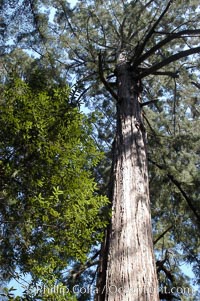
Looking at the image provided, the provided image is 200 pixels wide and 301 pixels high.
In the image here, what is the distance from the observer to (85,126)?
334cm

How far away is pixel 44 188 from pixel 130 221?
31.3 inches

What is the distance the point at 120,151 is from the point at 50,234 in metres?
1.40

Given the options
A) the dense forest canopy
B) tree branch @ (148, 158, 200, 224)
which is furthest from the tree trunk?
tree branch @ (148, 158, 200, 224)

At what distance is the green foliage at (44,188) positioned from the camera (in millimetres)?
2670

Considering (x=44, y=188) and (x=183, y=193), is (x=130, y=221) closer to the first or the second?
(x=44, y=188)

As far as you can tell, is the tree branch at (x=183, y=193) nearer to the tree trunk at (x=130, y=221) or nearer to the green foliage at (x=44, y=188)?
the tree trunk at (x=130, y=221)

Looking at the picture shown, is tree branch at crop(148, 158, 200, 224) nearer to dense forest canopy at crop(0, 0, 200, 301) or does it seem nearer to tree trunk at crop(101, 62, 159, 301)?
dense forest canopy at crop(0, 0, 200, 301)

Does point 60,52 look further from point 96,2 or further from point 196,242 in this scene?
point 196,242

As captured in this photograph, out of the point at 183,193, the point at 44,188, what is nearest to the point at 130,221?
the point at 44,188

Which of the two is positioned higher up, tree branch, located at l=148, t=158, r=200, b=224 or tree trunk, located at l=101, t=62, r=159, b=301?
tree branch, located at l=148, t=158, r=200, b=224

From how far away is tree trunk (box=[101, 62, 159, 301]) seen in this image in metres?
2.38

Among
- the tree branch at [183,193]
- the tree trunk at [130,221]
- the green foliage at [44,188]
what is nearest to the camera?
the tree trunk at [130,221]

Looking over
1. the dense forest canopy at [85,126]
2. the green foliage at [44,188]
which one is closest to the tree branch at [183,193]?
the dense forest canopy at [85,126]

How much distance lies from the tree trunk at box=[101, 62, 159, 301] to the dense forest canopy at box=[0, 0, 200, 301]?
0.19 meters
